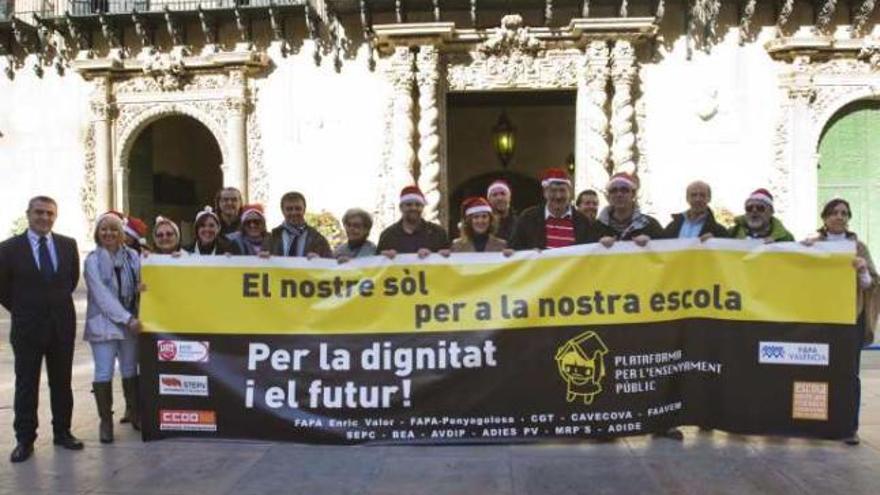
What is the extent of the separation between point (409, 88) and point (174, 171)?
8517 millimetres

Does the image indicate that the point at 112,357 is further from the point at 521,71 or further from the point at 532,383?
the point at 521,71

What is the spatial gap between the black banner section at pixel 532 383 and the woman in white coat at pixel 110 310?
26.7 inches

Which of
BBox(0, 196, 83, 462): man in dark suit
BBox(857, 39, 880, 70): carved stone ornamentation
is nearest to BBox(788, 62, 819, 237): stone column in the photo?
BBox(857, 39, 880, 70): carved stone ornamentation

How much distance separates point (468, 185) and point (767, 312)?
1462cm

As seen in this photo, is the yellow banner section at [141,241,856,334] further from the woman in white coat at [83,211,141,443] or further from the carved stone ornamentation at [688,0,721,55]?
the carved stone ornamentation at [688,0,721,55]

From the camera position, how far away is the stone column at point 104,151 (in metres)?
16.8

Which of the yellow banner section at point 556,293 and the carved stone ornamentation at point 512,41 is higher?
the carved stone ornamentation at point 512,41

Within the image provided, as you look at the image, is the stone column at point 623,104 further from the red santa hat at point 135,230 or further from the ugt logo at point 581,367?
the red santa hat at point 135,230

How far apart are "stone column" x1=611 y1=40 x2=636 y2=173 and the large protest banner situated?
989cm

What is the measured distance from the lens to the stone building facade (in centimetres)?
1518

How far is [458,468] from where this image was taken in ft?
16.3

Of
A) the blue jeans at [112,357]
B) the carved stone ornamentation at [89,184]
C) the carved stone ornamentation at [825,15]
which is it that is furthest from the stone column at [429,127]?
the blue jeans at [112,357]

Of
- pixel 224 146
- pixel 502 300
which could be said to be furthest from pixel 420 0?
pixel 502 300

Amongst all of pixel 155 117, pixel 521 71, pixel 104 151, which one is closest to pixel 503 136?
pixel 521 71
